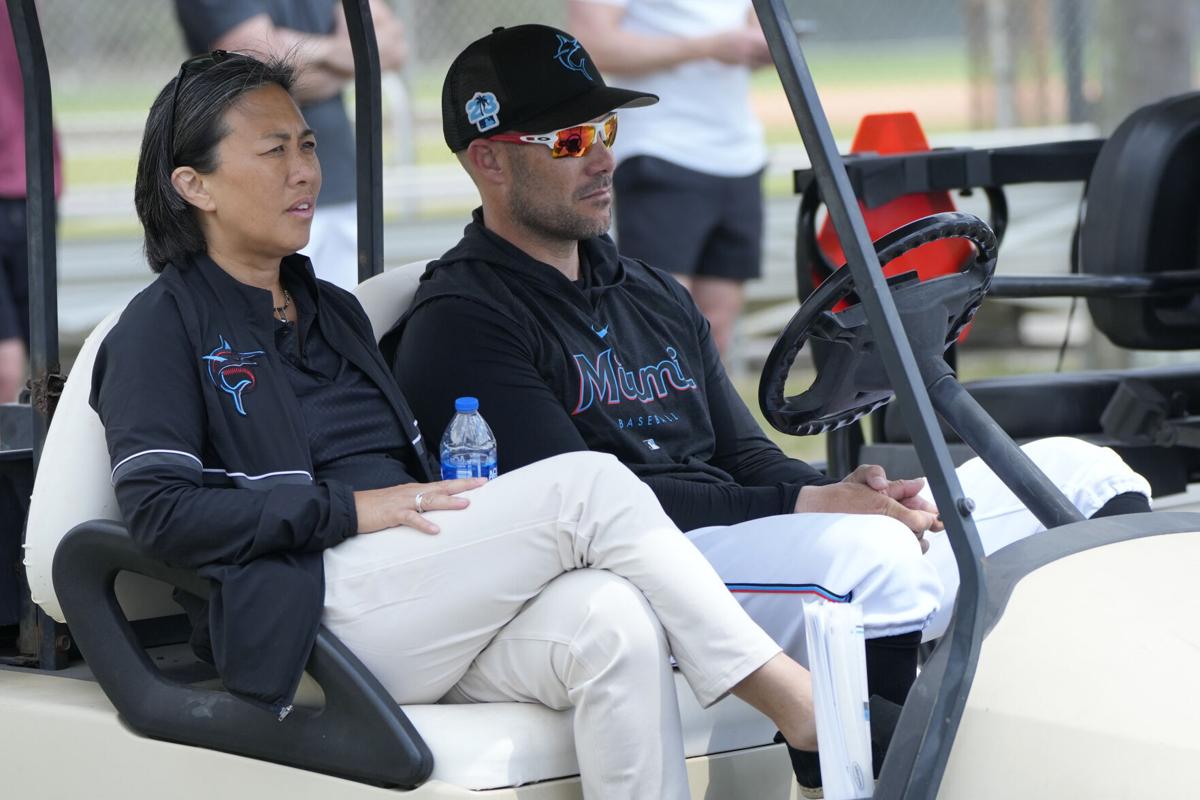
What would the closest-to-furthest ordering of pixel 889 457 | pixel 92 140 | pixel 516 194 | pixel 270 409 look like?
pixel 270 409, pixel 516 194, pixel 889 457, pixel 92 140

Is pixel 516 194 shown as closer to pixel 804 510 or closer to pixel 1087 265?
pixel 804 510

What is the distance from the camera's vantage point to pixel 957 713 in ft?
5.66

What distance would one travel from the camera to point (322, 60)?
3988 mm

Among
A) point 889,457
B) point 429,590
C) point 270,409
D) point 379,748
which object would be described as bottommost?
point 889,457

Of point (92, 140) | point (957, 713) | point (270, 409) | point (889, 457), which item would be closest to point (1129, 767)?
point (957, 713)

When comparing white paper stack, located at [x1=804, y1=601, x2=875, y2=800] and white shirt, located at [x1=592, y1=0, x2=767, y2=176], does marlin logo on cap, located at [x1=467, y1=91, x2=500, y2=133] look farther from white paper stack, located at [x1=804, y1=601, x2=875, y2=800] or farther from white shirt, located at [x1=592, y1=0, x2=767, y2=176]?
white shirt, located at [x1=592, y1=0, x2=767, y2=176]

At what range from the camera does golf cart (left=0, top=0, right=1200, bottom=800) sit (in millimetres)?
1706

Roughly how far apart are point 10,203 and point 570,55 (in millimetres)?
2026

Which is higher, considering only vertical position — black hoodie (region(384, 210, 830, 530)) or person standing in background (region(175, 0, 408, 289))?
person standing in background (region(175, 0, 408, 289))

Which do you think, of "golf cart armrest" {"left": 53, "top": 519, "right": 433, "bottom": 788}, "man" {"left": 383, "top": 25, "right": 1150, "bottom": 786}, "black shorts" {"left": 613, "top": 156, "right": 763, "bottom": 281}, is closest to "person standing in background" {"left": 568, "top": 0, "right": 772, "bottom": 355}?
"black shorts" {"left": 613, "top": 156, "right": 763, "bottom": 281}

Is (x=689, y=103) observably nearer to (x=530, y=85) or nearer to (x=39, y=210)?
(x=530, y=85)

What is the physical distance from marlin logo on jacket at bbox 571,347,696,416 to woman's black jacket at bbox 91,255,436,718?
1.64ft

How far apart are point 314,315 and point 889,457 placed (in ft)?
5.00

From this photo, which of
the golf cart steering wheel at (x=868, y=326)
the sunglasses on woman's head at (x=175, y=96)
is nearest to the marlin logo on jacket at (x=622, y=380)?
the golf cart steering wheel at (x=868, y=326)
